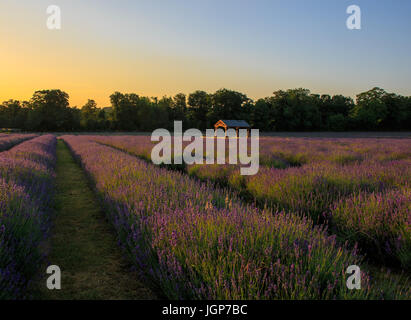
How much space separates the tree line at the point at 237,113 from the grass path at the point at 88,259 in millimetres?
62034

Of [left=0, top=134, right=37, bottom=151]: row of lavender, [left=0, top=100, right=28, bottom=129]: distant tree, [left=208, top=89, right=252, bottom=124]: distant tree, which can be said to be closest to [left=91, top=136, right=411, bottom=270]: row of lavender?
[left=0, top=134, right=37, bottom=151]: row of lavender

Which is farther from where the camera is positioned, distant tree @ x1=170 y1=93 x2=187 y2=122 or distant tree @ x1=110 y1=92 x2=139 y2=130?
distant tree @ x1=170 y1=93 x2=187 y2=122

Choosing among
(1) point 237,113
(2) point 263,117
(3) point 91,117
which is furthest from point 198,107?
(3) point 91,117

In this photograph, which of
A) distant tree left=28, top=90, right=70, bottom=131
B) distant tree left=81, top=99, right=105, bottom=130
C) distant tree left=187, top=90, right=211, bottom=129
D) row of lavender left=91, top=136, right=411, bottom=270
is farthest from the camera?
distant tree left=187, top=90, right=211, bottom=129

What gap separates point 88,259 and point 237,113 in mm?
66815

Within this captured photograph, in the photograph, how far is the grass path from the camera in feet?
6.78

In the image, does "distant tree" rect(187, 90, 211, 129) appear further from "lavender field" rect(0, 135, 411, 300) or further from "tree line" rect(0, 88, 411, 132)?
"lavender field" rect(0, 135, 411, 300)

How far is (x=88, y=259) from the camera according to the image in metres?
2.66

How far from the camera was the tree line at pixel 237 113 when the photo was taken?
5988 centimetres

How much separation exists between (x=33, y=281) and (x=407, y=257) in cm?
344

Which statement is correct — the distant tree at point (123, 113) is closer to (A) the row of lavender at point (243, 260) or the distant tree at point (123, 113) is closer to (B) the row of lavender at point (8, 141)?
(B) the row of lavender at point (8, 141)

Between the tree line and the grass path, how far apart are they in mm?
62034

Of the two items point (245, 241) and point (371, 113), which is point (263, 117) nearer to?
point (371, 113)

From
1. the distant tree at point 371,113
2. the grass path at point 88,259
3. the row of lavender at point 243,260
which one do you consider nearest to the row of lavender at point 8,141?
the grass path at point 88,259
